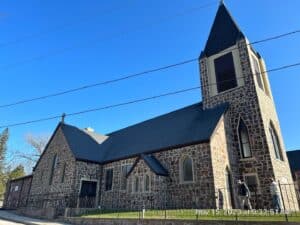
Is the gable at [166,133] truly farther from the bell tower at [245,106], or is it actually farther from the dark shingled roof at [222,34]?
the dark shingled roof at [222,34]

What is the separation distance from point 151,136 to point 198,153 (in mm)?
6954

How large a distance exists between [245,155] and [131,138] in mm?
11948

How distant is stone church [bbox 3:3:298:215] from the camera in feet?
54.5

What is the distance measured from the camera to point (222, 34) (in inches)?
931

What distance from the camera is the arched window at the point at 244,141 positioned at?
18.2m

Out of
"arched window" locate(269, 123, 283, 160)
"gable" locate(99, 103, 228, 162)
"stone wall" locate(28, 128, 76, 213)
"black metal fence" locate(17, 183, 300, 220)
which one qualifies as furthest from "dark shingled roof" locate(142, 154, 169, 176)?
"arched window" locate(269, 123, 283, 160)

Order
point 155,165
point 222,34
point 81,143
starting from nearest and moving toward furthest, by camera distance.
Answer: point 155,165
point 222,34
point 81,143

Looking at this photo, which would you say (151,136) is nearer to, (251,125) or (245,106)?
(245,106)

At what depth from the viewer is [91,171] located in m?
23.5

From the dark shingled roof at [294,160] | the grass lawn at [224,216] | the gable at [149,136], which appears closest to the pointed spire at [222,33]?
the gable at [149,136]

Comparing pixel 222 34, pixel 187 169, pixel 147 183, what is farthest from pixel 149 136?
pixel 222 34

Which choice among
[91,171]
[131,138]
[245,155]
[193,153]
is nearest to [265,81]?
[245,155]

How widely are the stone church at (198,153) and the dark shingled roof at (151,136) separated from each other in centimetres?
11

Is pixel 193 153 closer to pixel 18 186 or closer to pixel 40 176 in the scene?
pixel 40 176
